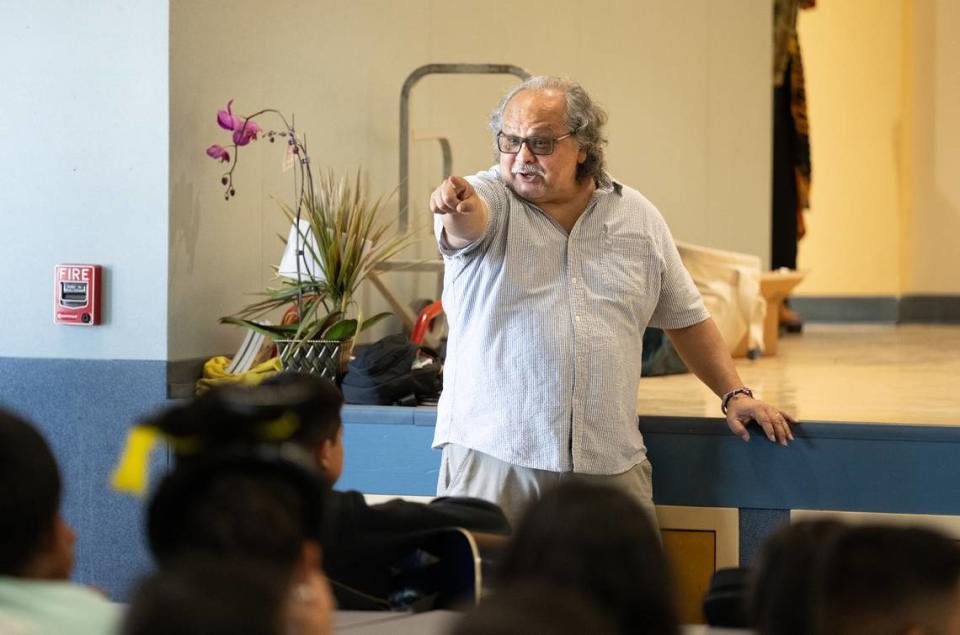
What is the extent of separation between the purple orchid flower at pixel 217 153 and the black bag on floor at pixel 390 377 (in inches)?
24.5

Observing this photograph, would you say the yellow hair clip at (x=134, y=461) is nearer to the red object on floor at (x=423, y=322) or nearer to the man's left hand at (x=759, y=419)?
the man's left hand at (x=759, y=419)

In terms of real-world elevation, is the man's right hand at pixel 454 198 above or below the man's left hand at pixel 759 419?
above

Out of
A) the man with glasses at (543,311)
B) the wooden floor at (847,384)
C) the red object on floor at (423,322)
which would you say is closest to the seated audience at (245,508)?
the man with glasses at (543,311)

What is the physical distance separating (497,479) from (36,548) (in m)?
1.38

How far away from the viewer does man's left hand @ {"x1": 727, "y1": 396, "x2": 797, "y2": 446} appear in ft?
9.53

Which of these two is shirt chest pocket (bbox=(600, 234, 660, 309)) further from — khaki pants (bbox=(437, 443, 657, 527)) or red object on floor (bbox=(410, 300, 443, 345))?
red object on floor (bbox=(410, 300, 443, 345))

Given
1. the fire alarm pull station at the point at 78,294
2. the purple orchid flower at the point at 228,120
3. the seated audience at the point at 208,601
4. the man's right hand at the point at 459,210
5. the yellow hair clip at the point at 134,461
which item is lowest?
the seated audience at the point at 208,601

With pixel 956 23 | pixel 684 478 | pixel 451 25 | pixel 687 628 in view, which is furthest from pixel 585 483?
pixel 956 23

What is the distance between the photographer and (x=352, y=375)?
3.38 metres


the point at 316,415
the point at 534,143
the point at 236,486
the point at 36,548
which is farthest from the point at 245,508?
the point at 534,143

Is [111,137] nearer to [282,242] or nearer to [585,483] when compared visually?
[282,242]

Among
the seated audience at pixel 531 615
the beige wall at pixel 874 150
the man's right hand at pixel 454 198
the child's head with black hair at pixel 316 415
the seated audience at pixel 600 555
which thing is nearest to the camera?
the seated audience at pixel 531 615

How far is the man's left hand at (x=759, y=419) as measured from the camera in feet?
9.53

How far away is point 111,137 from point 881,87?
7659 mm
